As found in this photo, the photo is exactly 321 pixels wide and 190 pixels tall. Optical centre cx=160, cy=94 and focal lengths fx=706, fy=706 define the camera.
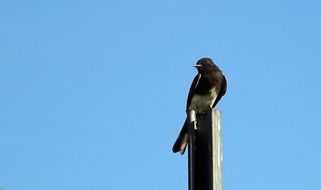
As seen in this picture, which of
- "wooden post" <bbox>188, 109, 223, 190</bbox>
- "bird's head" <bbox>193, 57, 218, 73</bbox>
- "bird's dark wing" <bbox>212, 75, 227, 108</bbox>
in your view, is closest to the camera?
"wooden post" <bbox>188, 109, 223, 190</bbox>

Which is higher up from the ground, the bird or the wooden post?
the bird

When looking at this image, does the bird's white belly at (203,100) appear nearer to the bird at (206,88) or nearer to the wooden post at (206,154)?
the bird at (206,88)

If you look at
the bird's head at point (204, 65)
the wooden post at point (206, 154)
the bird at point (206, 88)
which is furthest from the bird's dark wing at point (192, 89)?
the wooden post at point (206, 154)

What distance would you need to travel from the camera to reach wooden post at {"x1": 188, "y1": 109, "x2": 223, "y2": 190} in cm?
319

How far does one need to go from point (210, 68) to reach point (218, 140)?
387 inches

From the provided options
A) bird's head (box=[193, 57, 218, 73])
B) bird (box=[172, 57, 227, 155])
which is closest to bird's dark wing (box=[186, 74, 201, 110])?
bird (box=[172, 57, 227, 155])

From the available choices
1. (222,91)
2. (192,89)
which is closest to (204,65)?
(222,91)

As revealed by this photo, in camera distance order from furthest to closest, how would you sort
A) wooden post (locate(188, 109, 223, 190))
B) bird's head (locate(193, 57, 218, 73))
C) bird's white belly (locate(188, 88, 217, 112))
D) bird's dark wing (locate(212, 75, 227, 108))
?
1. bird's head (locate(193, 57, 218, 73))
2. bird's dark wing (locate(212, 75, 227, 108))
3. bird's white belly (locate(188, 88, 217, 112))
4. wooden post (locate(188, 109, 223, 190))

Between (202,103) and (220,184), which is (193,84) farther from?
(220,184)

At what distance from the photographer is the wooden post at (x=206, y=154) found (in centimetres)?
319

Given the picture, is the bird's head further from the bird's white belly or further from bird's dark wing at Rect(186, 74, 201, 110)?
the bird's white belly

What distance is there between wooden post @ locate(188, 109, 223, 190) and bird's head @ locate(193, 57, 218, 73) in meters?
9.48

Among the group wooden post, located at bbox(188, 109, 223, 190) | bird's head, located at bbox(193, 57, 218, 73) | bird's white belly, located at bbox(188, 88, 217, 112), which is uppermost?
bird's head, located at bbox(193, 57, 218, 73)

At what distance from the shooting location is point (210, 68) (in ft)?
42.9
